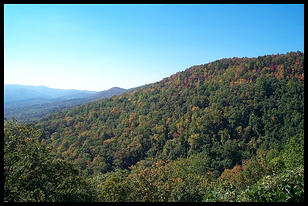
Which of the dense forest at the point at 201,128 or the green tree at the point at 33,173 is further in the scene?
the dense forest at the point at 201,128

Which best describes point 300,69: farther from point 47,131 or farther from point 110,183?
point 47,131

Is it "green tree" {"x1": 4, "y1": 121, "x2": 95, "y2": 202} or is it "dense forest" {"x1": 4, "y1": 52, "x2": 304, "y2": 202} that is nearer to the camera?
"green tree" {"x1": 4, "y1": 121, "x2": 95, "y2": 202}

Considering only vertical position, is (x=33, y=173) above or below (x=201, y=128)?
above

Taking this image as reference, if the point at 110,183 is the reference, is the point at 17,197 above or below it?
above

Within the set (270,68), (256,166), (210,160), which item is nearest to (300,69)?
(270,68)

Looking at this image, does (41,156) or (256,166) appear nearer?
(41,156)

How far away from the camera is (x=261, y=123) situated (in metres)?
48.3

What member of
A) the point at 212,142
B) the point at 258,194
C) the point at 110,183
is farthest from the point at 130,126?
the point at 258,194

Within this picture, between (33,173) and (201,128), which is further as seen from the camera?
(201,128)

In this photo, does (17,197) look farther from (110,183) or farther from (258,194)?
(258,194)
